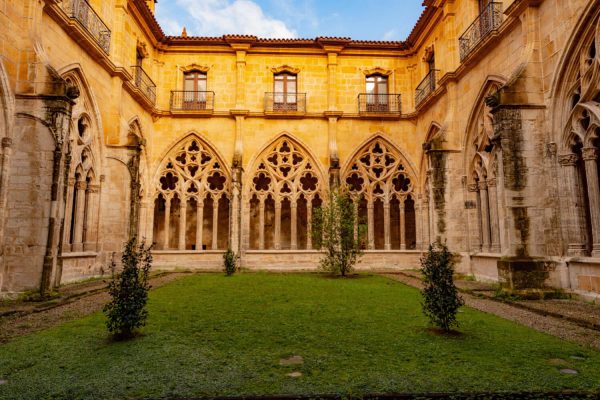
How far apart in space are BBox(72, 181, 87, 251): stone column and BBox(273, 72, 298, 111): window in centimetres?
787

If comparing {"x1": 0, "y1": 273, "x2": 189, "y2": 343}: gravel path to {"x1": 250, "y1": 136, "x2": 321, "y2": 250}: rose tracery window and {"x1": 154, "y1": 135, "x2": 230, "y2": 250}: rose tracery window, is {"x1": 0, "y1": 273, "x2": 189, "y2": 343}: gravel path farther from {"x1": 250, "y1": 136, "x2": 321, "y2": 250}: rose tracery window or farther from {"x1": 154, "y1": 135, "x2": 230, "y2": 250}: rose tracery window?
{"x1": 250, "y1": 136, "x2": 321, "y2": 250}: rose tracery window

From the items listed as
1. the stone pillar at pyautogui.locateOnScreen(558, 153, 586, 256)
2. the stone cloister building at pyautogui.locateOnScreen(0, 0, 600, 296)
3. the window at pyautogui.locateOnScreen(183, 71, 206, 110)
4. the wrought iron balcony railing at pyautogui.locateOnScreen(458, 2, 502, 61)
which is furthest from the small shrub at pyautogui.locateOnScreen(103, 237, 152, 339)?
the window at pyautogui.locateOnScreen(183, 71, 206, 110)

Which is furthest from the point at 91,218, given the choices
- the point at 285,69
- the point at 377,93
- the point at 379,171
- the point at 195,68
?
the point at 377,93

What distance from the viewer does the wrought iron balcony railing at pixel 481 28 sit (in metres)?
10.2

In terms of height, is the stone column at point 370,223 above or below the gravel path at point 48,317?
above

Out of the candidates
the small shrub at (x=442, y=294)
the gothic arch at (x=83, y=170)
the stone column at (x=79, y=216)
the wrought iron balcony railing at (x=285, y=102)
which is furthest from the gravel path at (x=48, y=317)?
the wrought iron balcony railing at (x=285, y=102)

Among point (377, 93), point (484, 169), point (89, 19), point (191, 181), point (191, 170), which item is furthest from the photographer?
point (377, 93)

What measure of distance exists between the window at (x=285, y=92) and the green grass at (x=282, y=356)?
11238mm

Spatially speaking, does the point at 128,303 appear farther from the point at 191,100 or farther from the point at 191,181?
the point at 191,100

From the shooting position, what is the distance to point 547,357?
12.5 feet

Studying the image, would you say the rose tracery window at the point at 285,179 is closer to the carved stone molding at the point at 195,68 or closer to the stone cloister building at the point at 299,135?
the stone cloister building at the point at 299,135

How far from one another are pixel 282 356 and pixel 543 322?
398 centimetres

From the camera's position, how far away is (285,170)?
52.5 ft

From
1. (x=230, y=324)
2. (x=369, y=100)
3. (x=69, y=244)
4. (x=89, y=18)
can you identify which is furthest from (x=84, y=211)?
(x=369, y=100)
